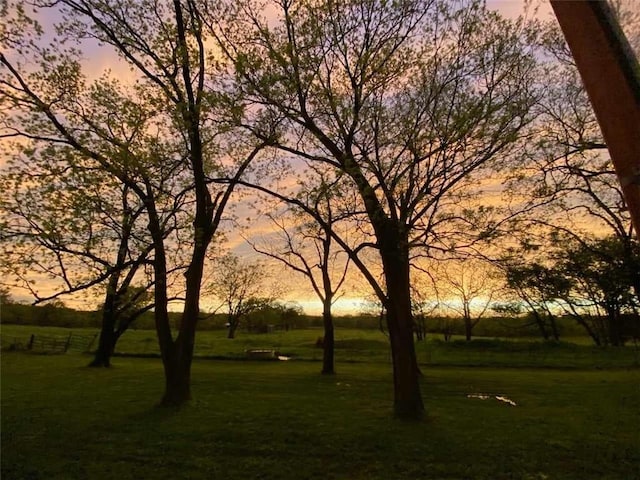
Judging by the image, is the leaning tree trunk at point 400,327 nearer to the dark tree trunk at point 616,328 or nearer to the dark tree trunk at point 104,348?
the dark tree trunk at point 104,348

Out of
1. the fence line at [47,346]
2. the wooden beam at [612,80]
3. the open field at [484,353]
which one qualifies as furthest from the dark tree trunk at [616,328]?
the fence line at [47,346]

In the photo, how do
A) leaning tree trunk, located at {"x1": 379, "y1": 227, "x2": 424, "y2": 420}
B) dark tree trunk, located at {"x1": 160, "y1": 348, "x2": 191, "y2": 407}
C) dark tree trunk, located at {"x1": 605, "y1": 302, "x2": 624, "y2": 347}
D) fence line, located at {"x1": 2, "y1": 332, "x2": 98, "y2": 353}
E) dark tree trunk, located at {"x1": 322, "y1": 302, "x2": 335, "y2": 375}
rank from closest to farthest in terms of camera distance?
1. leaning tree trunk, located at {"x1": 379, "y1": 227, "x2": 424, "y2": 420}
2. dark tree trunk, located at {"x1": 160, "y1": 348, "x2": 191, "y2": 407}
3. dark tree trunk, located at {"x1": 322, "y1": 302, "x2": 335, "y2": 375}
4. dark tree trunk, located at {"x1": 605, "y1": 302, "x2": 624, "y2": 347}
5. fence line, located at {"x1": 2, "y1": 332, "x2": 98, "y2": 353}

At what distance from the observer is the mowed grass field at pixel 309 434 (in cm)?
899

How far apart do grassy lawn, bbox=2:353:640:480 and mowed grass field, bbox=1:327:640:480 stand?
4cm

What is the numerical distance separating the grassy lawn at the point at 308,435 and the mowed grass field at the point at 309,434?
0.04 metres

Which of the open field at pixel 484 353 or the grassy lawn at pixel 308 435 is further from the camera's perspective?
the open field at pixel 484 353

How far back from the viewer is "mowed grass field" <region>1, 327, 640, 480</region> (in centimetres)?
899

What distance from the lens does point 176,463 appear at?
9359 millimetres

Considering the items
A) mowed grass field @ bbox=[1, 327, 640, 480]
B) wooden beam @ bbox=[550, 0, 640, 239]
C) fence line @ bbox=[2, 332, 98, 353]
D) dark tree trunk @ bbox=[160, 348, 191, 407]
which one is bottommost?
mowed grass field @ bbox=[1, 327, 640, 480]

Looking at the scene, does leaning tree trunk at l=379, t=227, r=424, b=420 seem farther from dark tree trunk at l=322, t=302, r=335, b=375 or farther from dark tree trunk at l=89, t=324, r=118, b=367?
dark tree trunk at l=89, t=324, r=118, b=367

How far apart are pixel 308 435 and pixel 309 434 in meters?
0.11

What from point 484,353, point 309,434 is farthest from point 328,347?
point 484,353

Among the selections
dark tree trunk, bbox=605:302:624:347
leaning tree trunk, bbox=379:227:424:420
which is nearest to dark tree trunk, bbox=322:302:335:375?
leaning tree trunk, bbox=379:227:424:420

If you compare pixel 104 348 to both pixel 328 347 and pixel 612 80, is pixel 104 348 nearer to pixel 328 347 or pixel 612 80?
pixel 328 347
